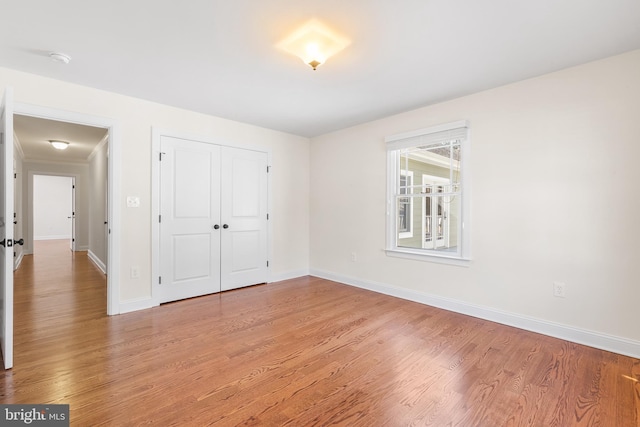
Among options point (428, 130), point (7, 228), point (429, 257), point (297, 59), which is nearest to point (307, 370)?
point (429, 257)

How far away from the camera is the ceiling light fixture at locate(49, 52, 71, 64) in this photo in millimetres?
2461

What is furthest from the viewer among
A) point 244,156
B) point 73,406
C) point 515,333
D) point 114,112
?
point 244,156

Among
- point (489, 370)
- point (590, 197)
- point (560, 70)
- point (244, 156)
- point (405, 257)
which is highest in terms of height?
point (560, 70)

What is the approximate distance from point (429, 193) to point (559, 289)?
1.67 meters

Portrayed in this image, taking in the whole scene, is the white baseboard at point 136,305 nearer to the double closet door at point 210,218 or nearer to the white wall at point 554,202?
the double closet door at point 210,218

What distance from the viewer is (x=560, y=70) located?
2.76 m


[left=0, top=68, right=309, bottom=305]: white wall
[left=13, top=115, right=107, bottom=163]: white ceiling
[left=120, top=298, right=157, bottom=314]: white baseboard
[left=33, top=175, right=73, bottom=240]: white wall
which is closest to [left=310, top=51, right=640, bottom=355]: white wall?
[left=0, top=68, right=309, bottom=305]: white wall

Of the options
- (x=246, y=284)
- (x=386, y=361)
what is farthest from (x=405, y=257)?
(x=246, y=284)

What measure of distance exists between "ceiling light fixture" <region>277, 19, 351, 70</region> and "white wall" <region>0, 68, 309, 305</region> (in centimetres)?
218

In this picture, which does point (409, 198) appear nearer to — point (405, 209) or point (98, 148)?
point (405, 209)

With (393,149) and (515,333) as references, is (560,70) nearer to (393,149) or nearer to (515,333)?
(393,149)

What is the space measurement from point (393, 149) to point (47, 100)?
3951 mm

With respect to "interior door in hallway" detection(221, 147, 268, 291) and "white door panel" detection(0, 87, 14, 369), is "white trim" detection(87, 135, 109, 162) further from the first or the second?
"white door panel" detection(0, 87, 14, 369)

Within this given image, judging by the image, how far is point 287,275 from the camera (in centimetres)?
508
